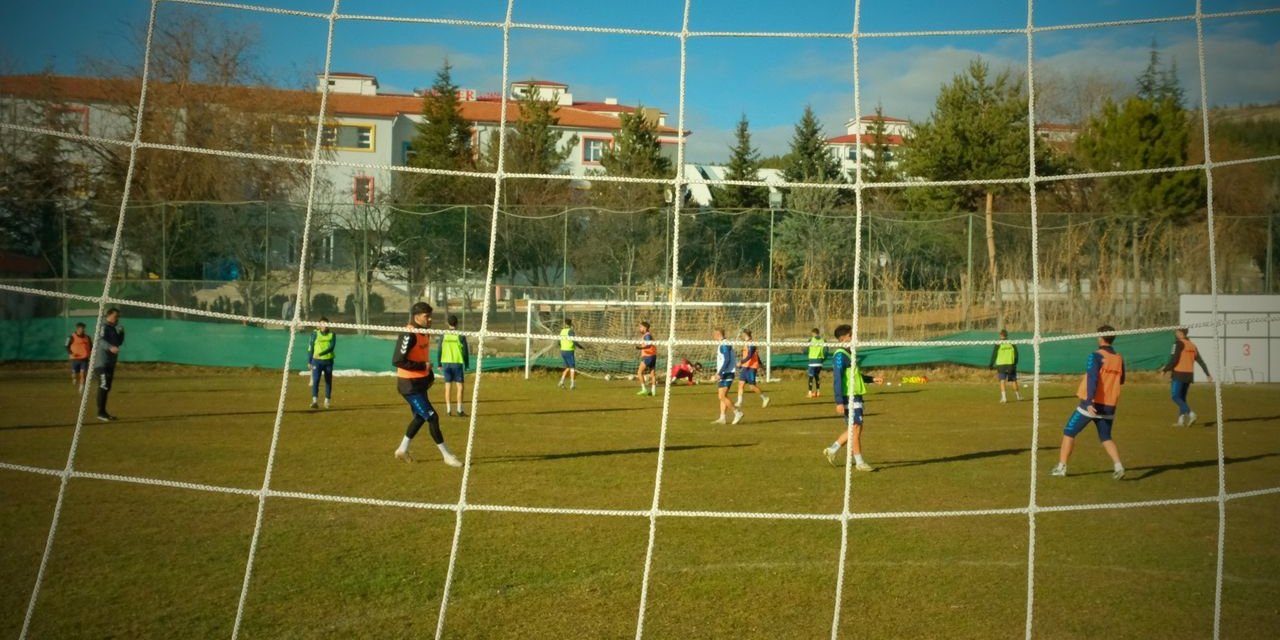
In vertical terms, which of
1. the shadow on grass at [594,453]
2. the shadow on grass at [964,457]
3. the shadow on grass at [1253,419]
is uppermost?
the shadow on grass at [1253,419]

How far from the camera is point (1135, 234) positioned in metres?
19.0

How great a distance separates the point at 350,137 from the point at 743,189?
10.4 meters

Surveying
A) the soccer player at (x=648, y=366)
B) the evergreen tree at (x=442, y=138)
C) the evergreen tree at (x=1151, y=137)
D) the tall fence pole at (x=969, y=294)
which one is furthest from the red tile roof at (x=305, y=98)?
the tall fence pole at (x=969, y=294)

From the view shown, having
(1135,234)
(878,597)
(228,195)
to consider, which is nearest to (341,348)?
(228,195)

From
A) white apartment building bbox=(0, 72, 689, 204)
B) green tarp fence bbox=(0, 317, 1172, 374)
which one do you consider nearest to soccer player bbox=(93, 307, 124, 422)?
white apartment building bbox=(0, 72, 689, 204)

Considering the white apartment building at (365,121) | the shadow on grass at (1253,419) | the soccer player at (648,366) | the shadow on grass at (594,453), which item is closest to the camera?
the shadow on grass at (594,453)

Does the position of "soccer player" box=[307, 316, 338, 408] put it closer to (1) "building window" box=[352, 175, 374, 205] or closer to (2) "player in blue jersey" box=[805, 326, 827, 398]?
(1) "building window" box=[352, 175, 374, 205]

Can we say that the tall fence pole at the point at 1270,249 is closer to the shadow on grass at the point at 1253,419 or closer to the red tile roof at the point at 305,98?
the shadow on grass at the point at 1253,419

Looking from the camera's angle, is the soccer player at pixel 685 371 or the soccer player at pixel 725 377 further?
the soccer player at pixel 685 371

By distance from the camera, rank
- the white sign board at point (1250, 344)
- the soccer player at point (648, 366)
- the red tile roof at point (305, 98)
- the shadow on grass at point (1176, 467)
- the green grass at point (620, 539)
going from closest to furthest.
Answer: the green grass at point (620, 539) < the red tile roof at point (305, 98) < the shadow on grass at point (1176, 467) < the soccer player at point (648, 366) < the white sign board at point (1250, 344)

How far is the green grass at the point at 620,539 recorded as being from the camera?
19.5ft

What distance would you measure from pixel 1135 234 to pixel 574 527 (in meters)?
14.4

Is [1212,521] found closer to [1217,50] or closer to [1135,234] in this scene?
[1217,50]

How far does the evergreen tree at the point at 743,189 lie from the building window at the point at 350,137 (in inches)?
356
